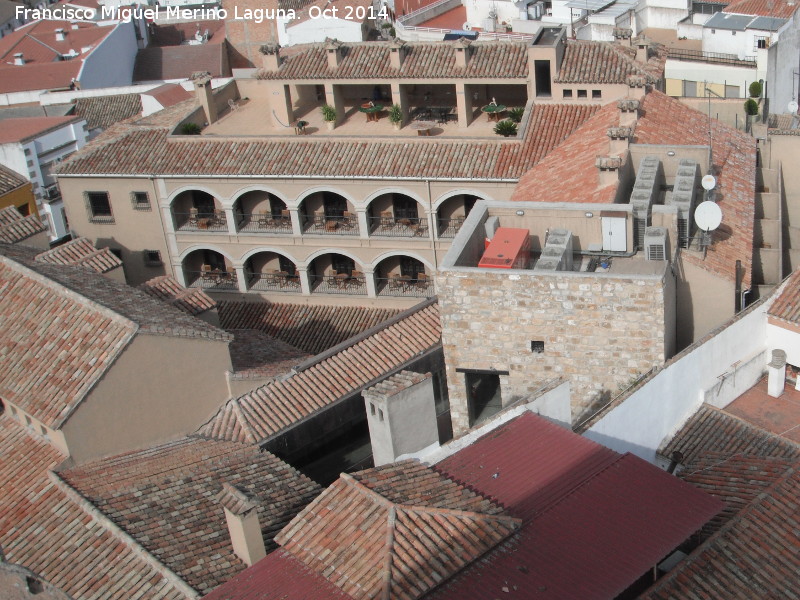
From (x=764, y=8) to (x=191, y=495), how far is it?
46.5 metres

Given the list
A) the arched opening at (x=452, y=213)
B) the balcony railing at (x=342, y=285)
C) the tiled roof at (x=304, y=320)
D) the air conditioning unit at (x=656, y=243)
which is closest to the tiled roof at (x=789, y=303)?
the air conditioning unit at (x=656, y=243)

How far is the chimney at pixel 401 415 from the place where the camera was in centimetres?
2489

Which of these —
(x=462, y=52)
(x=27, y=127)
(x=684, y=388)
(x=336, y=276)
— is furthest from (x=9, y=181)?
(x=684, y=388)

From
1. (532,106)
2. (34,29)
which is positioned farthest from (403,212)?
(34,29)

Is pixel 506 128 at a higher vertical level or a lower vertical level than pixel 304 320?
higher

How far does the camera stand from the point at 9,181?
46250 millimetres

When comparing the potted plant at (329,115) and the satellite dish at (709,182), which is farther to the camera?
the potted plant at (329,115)

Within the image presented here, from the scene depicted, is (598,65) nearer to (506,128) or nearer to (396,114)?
(506,128)

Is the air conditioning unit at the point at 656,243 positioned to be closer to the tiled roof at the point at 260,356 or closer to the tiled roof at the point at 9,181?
the tiled roof at the point at 260,356

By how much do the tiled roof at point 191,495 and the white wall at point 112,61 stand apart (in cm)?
4948

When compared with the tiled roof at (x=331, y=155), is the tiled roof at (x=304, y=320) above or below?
below

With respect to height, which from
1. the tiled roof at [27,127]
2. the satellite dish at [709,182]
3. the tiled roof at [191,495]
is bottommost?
the tiled roof at [191,495]

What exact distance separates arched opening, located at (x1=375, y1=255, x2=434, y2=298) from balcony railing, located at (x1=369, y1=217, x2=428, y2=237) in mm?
1360

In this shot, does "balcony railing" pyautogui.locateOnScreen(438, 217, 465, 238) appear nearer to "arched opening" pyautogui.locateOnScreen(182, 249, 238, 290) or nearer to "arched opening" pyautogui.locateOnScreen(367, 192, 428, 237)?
"arched opening" pyautogui.locateOnScreen(367, 192, 428, 237)
